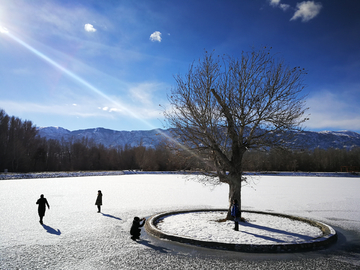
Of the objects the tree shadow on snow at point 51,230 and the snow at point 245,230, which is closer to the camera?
the snow at point 245,230

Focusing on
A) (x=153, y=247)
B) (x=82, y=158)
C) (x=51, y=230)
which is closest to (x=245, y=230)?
(x=153, y=247)

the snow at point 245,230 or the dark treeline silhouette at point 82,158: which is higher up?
the dark treeline silhouette at point 82,158

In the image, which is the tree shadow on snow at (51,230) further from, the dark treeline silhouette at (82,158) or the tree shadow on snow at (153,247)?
the dark treeline silhouette at (82,158)

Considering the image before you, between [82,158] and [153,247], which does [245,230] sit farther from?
[82,158]

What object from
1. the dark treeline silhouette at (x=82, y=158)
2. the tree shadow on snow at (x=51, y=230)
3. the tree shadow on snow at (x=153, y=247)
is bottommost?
→ the tree shadow on snow at (x=51, y=230)

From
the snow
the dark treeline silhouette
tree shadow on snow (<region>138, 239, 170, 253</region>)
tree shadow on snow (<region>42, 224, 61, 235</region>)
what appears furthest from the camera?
the dark treeline silhouette

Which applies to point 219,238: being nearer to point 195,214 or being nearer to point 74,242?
point 195,214

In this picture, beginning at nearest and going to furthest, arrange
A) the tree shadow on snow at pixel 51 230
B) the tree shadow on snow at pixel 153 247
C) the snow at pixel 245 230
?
the tree shadow on snow at pixel 153 247 < the snow at pixel 245 230 < the tree shadow on snow at pixel 51 230

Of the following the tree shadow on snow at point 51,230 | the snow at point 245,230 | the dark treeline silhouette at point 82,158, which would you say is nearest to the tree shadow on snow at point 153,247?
→ the snow at point 245,230

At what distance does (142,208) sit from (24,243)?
741 centimetres

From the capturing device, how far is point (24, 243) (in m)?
8.14

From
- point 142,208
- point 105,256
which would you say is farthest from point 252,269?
point 142,208

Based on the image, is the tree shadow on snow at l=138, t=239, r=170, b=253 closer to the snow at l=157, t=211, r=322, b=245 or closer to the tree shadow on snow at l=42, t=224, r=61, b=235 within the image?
the snow at l=157, t=211, r=322, b=245

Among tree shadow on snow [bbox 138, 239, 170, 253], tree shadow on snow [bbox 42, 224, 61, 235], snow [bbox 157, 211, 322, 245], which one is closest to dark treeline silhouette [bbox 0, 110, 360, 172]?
snow [bbox 157, 211, 322, 245]
